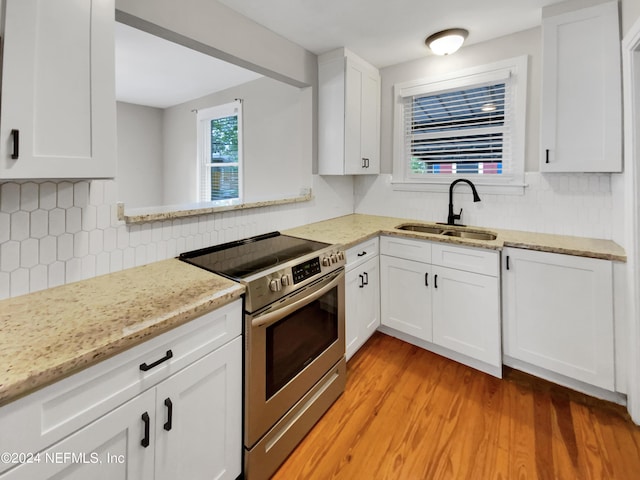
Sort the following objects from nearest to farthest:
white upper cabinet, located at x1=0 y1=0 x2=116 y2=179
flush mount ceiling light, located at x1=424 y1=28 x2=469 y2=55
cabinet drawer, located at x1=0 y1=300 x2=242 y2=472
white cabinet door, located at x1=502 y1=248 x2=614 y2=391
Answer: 1. cabinet drawer, located at x1=0 y1=300 x2=242 y2=472
2. white upper cabinet, located at x1=0 y1=0 x2=116 y2=179
3. white cabinet door, located at x1=502 y1=248 x2=614 y2=391
4. flush mount ceiling light, located at x1=424 y1=28 x2=469 y2=55

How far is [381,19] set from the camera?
2146mm

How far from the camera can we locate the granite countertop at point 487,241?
187cm

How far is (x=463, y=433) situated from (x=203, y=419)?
1.35 m

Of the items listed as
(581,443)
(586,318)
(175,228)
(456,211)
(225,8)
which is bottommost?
(581,443)

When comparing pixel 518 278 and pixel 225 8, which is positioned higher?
pixel 225 8

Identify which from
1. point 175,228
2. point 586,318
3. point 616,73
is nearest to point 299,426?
point 175,228

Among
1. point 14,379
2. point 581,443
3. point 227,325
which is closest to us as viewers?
point 14,379

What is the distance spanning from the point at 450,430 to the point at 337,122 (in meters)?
2.28

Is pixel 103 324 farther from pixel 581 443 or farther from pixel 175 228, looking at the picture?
pixel 581 443

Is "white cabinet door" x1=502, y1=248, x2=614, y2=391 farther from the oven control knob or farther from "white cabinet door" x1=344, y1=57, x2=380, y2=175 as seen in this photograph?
the oven control knob

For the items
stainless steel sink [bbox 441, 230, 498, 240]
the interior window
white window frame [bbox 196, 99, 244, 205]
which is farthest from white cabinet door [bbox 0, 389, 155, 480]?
white window frame [bbox 196, 99, 244, 205]

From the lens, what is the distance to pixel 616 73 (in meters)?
1.85

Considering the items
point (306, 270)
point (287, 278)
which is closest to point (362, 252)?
point (306, 270)

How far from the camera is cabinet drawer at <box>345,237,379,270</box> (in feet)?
7.16
